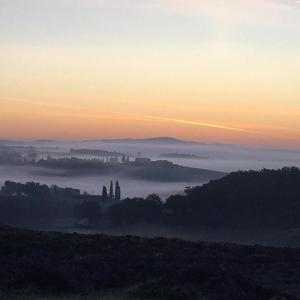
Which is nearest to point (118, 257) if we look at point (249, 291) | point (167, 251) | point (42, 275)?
point (167, 251)

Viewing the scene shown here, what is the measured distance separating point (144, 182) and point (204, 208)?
48.6 metres

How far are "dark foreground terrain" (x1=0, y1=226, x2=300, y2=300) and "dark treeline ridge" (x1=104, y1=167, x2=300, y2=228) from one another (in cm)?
1955

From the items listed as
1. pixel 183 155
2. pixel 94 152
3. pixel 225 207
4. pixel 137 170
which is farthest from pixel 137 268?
pixel 183 155

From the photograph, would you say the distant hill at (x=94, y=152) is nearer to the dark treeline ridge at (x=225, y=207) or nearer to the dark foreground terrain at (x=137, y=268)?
the dark treeline ridge at (x=225, y=207)

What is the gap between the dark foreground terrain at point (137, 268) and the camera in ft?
43.9

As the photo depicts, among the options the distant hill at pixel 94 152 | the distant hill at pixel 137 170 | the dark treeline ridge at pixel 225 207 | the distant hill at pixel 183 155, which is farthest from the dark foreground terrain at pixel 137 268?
the distant hill at pixel 183 155

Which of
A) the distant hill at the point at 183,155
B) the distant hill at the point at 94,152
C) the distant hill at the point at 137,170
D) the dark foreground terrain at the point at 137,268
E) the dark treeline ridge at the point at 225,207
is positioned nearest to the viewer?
the dark foreground terrain at the point at 137,268

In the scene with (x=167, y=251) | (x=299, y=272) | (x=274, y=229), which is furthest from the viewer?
(x=274, y=229)

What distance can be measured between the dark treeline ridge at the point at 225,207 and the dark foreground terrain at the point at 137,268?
1955 centimetres

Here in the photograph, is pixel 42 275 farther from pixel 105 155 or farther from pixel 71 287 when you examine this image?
pixel 105 155

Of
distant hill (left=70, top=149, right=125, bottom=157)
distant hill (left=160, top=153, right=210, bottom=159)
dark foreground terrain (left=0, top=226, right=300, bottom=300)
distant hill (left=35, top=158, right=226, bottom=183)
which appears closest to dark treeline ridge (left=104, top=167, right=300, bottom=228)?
dark foreground terrain (left=0, top=226, right=300, bottom=300)

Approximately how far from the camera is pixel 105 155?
134250 millimetres

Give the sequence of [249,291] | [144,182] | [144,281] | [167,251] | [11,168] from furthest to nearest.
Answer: [11,168]
[144,182]
[167,251]
[144,281]
[249,291]

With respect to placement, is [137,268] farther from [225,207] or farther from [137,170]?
[137,170]
